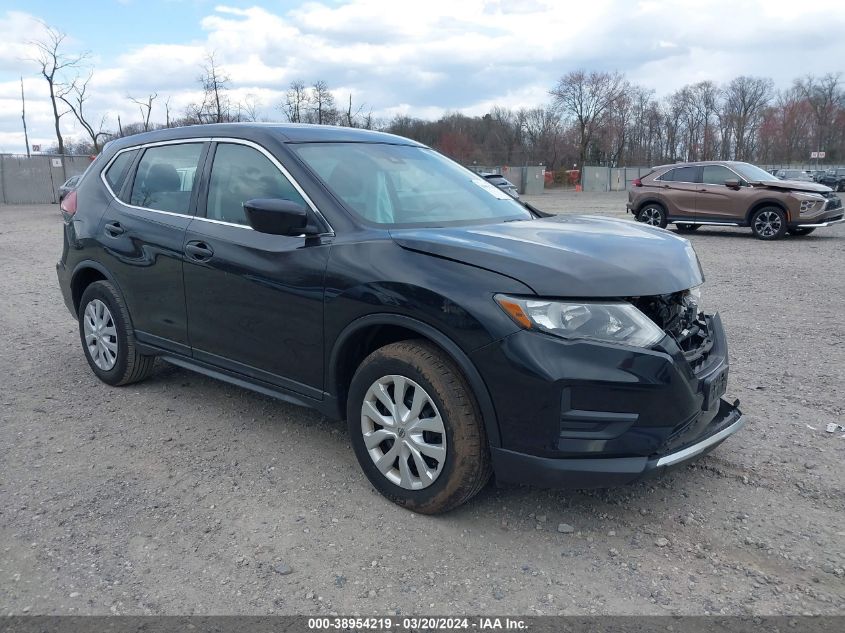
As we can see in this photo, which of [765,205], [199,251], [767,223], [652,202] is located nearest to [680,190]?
[652,202]

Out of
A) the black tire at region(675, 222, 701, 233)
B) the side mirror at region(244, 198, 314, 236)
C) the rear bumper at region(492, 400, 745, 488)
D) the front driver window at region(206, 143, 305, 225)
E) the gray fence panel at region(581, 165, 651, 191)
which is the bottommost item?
the rear bumper at region(492, 400, 745, 488)

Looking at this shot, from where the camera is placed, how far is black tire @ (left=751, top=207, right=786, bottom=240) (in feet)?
49.2

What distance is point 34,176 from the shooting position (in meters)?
34.1

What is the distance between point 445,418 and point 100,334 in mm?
3133

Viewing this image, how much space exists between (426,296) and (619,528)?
53.6 inches

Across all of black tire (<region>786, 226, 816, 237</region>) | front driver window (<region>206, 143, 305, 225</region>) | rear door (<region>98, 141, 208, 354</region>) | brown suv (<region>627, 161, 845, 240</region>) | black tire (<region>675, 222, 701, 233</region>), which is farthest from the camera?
black tire (<region>675, 222, 701, 233</region>)

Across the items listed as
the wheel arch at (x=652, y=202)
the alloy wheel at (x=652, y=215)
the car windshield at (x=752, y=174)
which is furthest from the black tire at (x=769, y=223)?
the alloy wheel at (x=652, y=215)

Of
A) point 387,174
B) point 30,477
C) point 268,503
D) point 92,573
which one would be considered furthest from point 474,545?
point 30,477

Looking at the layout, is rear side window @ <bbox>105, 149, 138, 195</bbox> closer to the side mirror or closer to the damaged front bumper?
the side mirror

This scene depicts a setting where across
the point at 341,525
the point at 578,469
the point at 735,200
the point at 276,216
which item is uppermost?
the point at 276,216

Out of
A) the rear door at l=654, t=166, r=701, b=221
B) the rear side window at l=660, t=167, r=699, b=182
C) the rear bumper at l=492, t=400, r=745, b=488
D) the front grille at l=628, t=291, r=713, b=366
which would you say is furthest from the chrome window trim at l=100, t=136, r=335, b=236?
the rear side window at l=660, t=167, r=699, b=182

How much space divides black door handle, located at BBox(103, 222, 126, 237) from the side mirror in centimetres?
170

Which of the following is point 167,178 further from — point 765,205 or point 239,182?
point 765,205

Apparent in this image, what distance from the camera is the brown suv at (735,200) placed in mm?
14812
